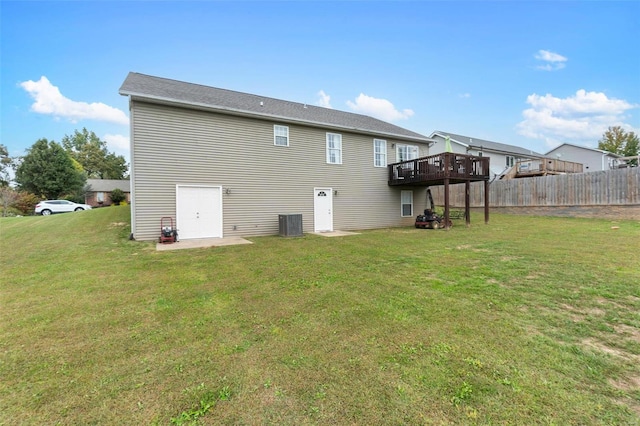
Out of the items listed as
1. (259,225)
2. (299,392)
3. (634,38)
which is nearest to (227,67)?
(259,225)

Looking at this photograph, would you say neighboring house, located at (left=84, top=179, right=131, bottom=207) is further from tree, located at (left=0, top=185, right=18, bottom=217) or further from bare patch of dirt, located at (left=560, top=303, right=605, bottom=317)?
bare patch of dirt, located at (left=560, top=303, right=605, bottom=317)

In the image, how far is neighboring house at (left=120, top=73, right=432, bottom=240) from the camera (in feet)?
31.7

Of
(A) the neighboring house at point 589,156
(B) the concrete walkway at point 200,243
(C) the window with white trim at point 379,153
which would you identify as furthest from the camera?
(A) the neighboring house at point 589,156

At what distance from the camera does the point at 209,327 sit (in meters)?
3.24

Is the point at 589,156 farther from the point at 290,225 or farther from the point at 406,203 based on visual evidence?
the point at 290,225

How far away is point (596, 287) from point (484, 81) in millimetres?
17302

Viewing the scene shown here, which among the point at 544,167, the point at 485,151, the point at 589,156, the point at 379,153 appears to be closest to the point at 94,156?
the point at 379,153

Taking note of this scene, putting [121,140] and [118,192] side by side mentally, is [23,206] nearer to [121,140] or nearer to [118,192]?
[118,192]

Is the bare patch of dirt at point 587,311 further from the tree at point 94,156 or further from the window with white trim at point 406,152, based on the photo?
the tree at point 94,156

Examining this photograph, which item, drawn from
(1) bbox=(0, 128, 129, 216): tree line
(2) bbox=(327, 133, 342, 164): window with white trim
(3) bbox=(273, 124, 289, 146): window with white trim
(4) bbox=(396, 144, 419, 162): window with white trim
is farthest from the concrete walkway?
(1) bbox=(0, 128, 129, 216): tree line

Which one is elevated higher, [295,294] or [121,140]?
[121,140]

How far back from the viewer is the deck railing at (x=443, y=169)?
12805mm

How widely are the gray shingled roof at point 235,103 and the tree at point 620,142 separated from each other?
41884mm

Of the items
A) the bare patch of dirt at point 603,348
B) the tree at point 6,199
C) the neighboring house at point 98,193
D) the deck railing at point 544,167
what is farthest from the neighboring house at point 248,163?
the neighboring house at point 98,193
